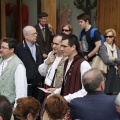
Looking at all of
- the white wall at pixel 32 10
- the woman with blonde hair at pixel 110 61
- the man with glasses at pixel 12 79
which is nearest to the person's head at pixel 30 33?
the man with glasses at pixel 12 79

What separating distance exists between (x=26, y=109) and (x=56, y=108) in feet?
1.15

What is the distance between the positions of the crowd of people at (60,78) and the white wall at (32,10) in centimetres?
227

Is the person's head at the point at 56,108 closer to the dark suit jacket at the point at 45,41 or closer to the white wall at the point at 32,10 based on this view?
the dark suit jacket at the point at 45,41

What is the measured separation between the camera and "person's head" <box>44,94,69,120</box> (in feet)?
13.5

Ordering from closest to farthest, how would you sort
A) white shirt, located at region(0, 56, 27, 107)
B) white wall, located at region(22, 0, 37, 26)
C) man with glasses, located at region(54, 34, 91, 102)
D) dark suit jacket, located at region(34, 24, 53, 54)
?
man with glasses, located at region(54, 34, 91, 102)
white shirt, located at region(0, 56, 27, 107)
dark suit jacket, located at region(34, 24, 53, 54)
white wall, located at region(22, 0, 37, 26)

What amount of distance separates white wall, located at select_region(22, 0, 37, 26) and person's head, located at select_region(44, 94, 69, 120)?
23.6ft

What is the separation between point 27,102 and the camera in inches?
172

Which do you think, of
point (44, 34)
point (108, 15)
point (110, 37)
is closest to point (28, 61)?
point (44, 34)

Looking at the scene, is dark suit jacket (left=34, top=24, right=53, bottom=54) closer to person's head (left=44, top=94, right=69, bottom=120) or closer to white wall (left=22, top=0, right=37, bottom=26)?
white wall (left=22, top=0, right=37, bottom=26)

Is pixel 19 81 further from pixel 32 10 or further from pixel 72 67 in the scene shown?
pixel 32 10

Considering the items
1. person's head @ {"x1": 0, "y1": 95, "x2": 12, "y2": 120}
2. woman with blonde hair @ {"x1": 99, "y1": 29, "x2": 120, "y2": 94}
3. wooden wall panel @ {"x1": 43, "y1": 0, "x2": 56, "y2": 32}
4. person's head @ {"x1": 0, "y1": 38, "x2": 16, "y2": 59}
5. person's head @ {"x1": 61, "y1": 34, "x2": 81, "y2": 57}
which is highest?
wooden wall panel @ {"x1": 43, "y1": 0, "x2": 56, "y2": 32}

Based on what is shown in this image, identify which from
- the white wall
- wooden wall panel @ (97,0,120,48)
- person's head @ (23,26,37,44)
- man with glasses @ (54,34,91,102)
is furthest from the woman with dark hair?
the white wall

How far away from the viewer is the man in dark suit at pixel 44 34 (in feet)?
28.2

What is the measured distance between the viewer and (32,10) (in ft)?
37.0
